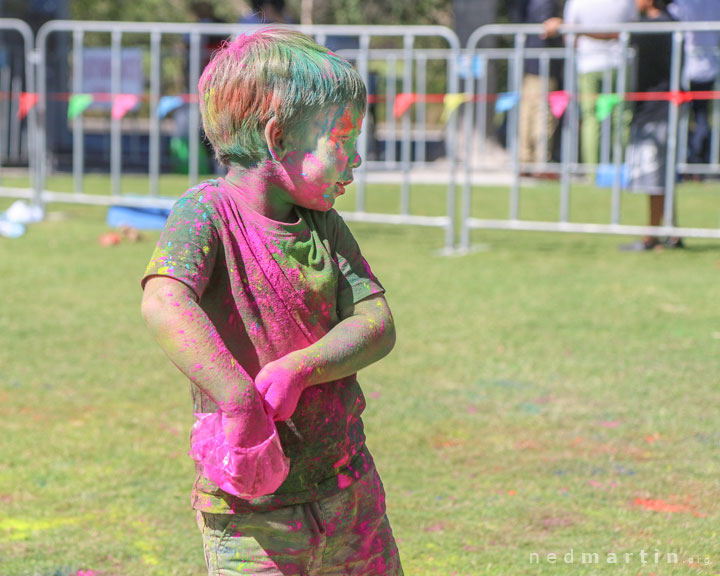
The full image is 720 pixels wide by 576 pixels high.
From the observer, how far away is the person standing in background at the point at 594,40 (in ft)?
29.4

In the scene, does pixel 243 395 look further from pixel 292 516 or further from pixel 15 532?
pixel 15 532

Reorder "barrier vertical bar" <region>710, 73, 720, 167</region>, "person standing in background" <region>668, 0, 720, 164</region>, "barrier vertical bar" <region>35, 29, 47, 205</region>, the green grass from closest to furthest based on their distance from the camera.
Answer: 1. the green grass
2. "barrier vertical bar" <region>35, 29, 47, 205</region>
3. "person standing in background" <region>668, 0, 720, 164</region>
4. "barrier vertical bar" <region>710, 73, 720, 167</region>

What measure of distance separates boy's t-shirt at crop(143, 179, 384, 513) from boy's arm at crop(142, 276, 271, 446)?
10cm

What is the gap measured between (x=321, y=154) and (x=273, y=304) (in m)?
0.27

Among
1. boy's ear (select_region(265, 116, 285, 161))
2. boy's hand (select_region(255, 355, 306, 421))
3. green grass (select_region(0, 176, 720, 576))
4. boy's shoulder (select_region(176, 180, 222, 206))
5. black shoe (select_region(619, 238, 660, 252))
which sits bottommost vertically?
green grass (select_region(0, 176, 720, 576))

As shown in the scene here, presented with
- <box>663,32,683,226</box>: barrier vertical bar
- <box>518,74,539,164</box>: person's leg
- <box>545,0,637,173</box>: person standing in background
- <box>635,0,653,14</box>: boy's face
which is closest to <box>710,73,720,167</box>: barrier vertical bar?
<box>545,0,637,173</box>: person standing in background

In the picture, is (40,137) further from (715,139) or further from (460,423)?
(715,139)

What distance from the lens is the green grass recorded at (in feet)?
9.80

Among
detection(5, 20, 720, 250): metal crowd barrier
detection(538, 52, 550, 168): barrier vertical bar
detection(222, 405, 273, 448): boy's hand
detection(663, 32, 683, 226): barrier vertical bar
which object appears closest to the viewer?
detection(222, 405, 273, 448): boy's hand

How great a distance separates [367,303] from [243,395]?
34cm

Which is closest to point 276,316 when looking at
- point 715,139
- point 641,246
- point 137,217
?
point 641,246

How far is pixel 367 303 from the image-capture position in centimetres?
190

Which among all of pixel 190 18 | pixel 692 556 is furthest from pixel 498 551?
pixel 190 18

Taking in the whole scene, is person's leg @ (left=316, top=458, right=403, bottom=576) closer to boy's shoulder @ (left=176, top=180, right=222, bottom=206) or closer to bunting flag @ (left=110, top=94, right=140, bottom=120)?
boy's shoulder @ (left=176, top=180, right=222, bottom=206)
